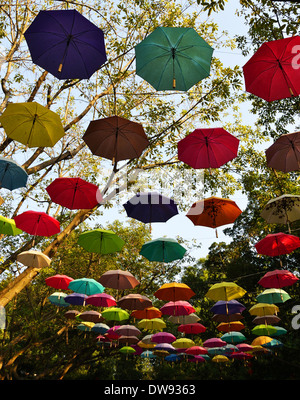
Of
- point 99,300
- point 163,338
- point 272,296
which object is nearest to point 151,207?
point 99,300

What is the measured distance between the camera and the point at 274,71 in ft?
16.7

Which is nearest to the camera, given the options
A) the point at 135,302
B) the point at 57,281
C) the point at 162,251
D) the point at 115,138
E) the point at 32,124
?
the point at 32,124

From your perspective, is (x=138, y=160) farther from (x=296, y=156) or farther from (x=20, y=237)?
(x=20, y=237)

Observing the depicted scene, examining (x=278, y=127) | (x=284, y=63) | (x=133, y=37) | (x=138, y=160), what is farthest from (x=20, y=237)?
(x=284, y=63)

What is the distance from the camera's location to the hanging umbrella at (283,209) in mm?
6750

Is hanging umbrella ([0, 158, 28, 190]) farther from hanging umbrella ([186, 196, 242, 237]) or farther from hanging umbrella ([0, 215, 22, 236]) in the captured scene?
hanging umbrella ([186, 196, 242, 237])

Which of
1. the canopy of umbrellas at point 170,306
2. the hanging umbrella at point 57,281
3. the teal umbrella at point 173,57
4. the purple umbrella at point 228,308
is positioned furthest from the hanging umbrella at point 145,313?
the teal umbrella at point 173,57

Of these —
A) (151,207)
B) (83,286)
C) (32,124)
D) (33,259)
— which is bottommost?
(83,286)

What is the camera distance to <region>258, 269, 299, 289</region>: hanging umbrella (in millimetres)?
8555

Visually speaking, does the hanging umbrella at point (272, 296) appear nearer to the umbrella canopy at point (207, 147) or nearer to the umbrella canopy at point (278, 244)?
the umbrella canopy at point (278, 244)

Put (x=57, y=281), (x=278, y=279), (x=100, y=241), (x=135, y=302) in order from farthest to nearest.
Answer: (x=135, y=302)
(x=57, y=281)
(x=278, y=279)
(x=100, y=241)

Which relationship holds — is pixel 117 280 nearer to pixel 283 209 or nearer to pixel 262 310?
pixel 283 209

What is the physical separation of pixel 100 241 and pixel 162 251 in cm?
Answer: 157
